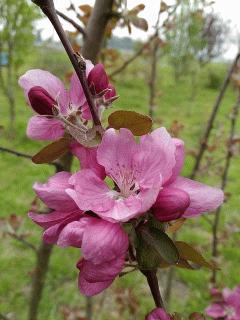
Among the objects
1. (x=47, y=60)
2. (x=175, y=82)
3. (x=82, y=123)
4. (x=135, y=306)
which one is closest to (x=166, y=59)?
(x=175, y=82)

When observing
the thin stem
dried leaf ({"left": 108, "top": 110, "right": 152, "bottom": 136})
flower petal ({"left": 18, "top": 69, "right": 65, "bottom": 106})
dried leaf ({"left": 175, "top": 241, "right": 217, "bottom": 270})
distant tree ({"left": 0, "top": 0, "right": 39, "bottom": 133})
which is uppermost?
the thin stem

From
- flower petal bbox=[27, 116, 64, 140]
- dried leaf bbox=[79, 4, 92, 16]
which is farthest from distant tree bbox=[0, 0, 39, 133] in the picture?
flower petal bbox=[27, 116, 64, 140]

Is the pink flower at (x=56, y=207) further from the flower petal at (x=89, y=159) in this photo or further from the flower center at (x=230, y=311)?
the flower center at (x=230, y=311)

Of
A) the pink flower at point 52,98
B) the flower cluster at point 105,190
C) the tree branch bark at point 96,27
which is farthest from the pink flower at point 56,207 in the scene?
the tree branch bark at point 96,27

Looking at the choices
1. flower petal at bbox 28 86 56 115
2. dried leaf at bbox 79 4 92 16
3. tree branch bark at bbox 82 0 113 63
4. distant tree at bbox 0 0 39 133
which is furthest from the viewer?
distant tree at bbox 0 0 39 133

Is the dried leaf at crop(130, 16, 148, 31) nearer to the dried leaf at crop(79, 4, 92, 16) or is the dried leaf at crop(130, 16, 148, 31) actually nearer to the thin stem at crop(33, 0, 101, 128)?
the dried leaf at crop(79, 4, 92, 16)

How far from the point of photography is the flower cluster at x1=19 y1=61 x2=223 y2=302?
0.62 m

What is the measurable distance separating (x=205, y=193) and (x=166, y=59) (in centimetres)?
1710

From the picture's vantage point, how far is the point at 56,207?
672 millimetres

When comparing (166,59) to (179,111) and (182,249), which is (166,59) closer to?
(179,111)

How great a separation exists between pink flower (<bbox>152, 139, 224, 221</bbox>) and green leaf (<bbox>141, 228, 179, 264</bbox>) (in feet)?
0.07

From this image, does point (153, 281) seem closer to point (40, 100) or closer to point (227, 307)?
point (40, 100)

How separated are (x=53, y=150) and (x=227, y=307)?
1172 millimetres

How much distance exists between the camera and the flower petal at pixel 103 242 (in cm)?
60
